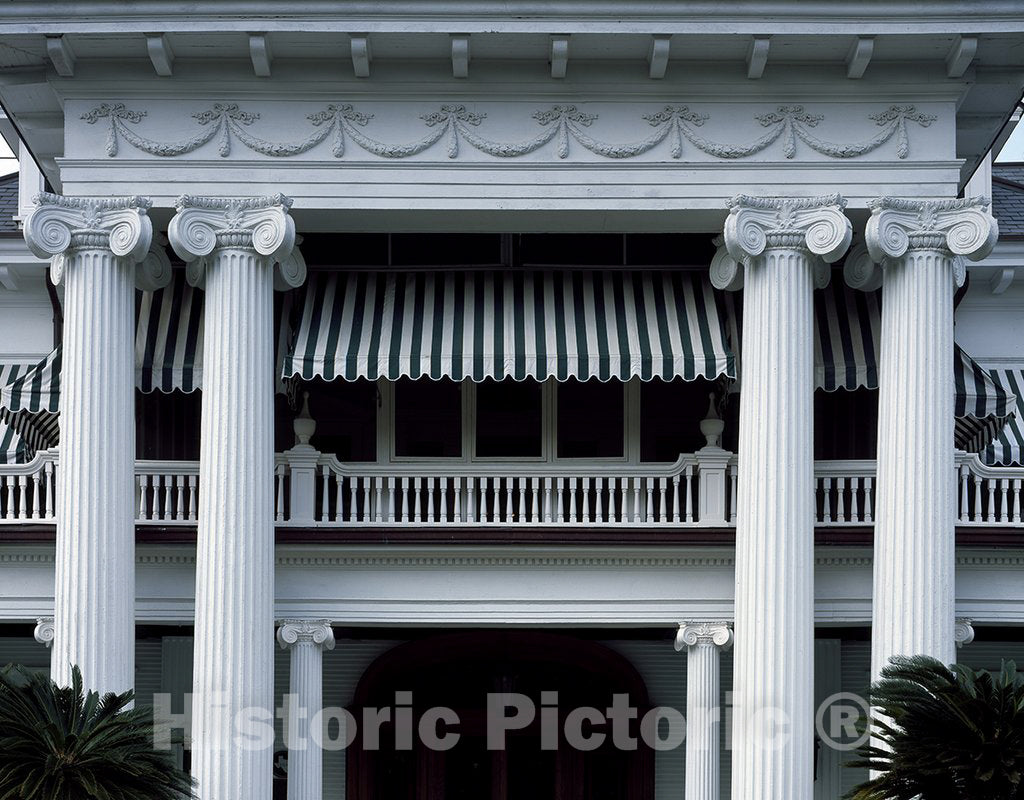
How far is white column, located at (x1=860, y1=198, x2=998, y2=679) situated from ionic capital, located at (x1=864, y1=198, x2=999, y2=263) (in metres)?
0.01

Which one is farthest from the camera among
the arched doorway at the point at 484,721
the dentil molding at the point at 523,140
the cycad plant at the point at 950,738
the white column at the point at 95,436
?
the arched doorway at the point at 484,721

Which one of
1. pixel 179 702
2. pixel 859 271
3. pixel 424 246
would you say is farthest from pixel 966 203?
pixel 179 702

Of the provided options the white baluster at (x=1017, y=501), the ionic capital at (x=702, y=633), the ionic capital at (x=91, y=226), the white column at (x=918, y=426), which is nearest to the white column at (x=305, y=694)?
the ionic capital at (x=702, y=633)

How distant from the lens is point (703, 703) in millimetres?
18562

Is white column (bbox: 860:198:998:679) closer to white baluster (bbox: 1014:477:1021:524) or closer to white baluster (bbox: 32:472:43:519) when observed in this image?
white baluster (bbox: 1014:477:1021:524)

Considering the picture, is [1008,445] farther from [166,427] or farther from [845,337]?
[166,427]

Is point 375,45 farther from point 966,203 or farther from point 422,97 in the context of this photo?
point 966,203

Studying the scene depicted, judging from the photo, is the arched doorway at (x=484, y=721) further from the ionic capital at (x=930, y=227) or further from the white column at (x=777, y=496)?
the ionic capital at (x=930, y=227)

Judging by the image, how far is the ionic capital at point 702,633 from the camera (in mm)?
18594

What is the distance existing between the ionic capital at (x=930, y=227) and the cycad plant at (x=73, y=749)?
9.44 meters

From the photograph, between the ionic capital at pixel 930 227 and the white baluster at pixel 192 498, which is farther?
the white baluster at pixel 192 498

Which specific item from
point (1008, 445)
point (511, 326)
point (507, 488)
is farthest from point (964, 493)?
point (511, 326)

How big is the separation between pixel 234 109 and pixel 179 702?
843 cm

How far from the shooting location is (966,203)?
56.3ft
